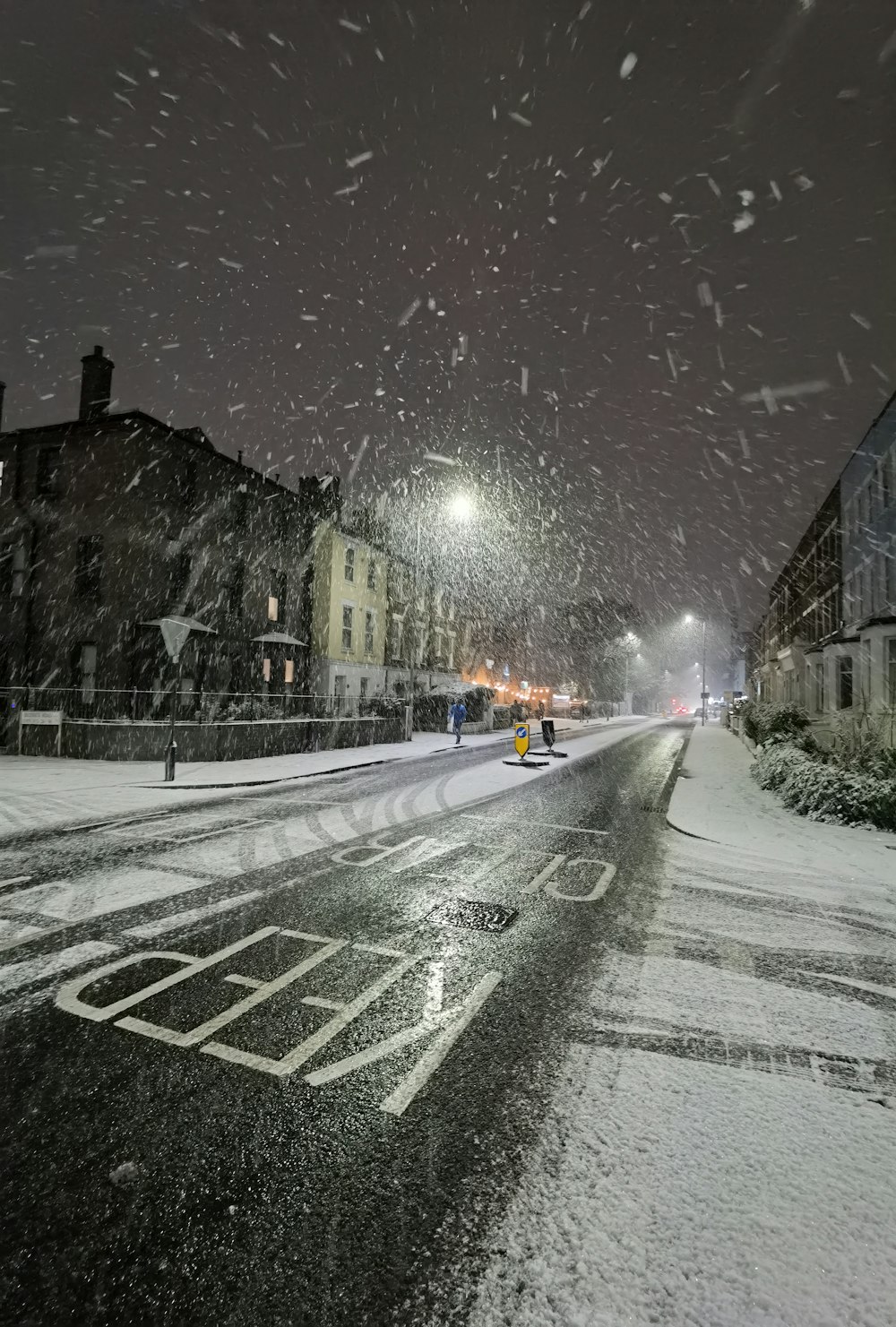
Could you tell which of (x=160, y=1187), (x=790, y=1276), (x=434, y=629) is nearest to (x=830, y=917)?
(x=790, y=1276)

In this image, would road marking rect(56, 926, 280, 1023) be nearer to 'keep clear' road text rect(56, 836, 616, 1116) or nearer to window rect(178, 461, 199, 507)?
'keep clear' road text rect(56, 836, 616, 1116)

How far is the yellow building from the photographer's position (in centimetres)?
3325

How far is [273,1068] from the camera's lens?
3.35 m

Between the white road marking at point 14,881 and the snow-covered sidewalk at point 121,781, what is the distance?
261 cm

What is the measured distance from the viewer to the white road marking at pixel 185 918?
520 cm

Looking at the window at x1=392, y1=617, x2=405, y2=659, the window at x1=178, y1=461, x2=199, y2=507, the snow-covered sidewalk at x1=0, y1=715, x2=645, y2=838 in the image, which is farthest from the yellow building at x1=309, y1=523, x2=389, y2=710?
the snow-covered sidewalk at x1=0, y1=715, x2=645, y2=838

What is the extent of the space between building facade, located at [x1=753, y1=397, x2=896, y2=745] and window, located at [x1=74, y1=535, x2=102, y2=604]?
23998 millimetres

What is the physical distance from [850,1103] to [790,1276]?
128 cm

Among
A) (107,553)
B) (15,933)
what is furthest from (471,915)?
(107,553)

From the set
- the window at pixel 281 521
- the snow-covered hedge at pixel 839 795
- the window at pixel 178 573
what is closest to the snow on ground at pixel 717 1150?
the snow-covered hedge at pixel 839 795

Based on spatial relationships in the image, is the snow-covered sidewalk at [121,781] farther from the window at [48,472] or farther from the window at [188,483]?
the window at [188,483]

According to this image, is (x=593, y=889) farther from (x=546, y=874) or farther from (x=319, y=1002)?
(x=319, y=1002)

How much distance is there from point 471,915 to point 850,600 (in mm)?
26943

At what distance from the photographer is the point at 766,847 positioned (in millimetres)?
8664
